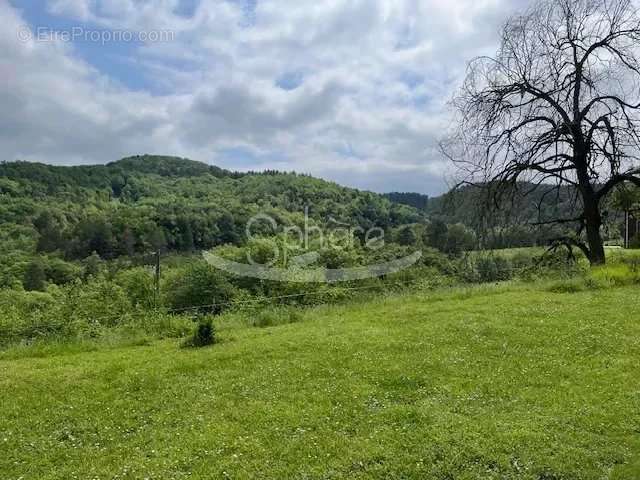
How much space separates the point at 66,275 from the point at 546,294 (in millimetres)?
49245

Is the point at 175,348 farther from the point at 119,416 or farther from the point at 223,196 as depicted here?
the point at 223,196

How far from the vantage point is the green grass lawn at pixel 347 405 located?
178 inches

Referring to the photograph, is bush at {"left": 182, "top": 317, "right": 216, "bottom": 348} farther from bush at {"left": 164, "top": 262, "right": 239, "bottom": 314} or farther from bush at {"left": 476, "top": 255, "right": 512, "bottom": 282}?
bush at {"left": 164, "top": 262, "right": 239, "bottom": 314}

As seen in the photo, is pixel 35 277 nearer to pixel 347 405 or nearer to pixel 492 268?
pixel 492 268

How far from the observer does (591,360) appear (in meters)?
7.02

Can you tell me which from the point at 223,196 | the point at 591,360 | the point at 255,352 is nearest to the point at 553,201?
the point at 591,360

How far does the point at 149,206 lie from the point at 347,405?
91.6 meters

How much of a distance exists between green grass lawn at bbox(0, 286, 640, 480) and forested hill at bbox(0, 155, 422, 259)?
4975 centimetres

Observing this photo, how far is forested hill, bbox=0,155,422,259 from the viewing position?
68062 millimetres

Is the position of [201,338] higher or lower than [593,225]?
lower

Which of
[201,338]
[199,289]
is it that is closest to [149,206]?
[199,289]

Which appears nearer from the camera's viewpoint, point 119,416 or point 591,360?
point 119,416

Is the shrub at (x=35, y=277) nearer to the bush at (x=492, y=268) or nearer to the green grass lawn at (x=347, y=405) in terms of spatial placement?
the bush at (x=492, y=268)

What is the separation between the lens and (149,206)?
300 feet
